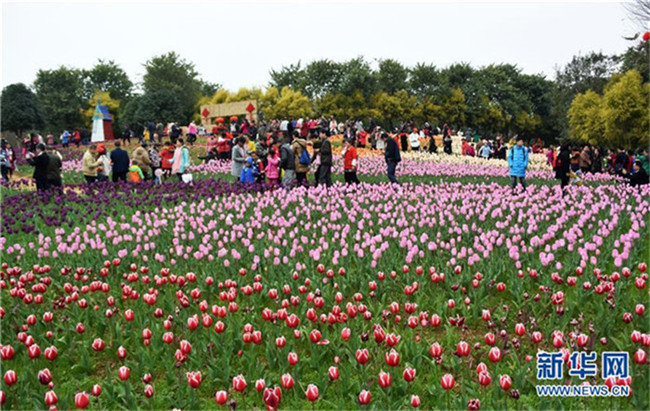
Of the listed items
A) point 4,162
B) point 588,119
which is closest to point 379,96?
point 588,119

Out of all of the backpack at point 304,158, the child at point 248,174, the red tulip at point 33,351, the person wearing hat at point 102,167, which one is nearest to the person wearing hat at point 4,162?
the person wearing hat at point 102,167

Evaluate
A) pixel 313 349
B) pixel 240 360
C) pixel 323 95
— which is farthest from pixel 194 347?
pixel 323 95

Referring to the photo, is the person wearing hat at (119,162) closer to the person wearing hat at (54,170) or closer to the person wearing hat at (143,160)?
the person wearing hat at (143,160)

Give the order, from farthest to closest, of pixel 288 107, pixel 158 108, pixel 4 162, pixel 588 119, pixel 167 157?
pixel 158 108 → pixel 288 107 → pixel 588 119 → pixel 4 162 → pixel 167 157

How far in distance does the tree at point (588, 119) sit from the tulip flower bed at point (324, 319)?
39.2m

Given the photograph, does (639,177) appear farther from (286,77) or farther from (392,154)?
(286,77)

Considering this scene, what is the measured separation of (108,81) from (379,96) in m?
42.5

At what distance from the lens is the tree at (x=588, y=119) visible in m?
46.4

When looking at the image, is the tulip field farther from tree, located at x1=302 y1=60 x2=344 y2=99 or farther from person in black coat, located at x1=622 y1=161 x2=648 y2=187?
tree, located at x1=302 y1=60 x2=344 y2=99

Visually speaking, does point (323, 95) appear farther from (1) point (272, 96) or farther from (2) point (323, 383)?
(2) point (323, 383)

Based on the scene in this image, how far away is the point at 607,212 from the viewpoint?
36.7 ft

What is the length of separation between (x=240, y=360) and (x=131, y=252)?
4586 millimetres

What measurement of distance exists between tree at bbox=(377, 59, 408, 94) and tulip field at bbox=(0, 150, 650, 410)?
54.3 metres

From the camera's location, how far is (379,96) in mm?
61062
